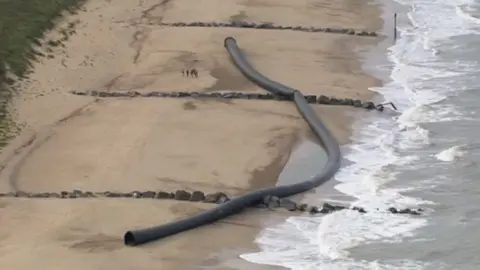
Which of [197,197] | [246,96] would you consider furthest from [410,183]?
[246,96]

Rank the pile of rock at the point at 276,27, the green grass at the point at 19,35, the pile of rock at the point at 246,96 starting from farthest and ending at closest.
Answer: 1. the pile of rock at the point at 276,27
2. the pile of rock at the point at 246,96
3. the green grass at the point at 19,35

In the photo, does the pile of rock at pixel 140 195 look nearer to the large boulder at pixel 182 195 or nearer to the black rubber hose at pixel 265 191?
the large boulder at pixel 182 195

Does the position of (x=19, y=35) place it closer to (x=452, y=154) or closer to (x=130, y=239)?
(x=130, y=239)

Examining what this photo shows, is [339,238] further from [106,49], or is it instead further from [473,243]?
[106,49]

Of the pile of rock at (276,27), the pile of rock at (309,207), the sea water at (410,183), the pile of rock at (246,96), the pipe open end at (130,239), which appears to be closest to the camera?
the pipe open end at (130,239)

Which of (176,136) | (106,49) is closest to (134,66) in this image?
(106,49)

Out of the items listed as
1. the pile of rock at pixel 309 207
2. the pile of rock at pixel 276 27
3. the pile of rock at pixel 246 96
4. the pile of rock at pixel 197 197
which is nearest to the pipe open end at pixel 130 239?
the pile of rock at pixel 197 197

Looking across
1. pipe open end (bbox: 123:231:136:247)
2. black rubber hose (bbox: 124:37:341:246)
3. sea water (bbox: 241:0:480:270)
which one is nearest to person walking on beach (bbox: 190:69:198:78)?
black rubber hose (bbox: 124:37:341:246)
